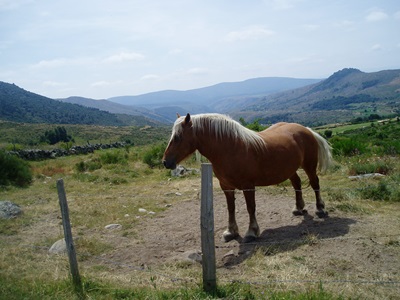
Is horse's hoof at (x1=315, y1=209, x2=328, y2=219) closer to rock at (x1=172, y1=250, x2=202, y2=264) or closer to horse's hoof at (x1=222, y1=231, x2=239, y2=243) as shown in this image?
horse's hoof at (x1=222, y1=231, x2=239, y2=243)

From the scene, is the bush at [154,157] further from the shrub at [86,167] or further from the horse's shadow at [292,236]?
the horse's shadow at [292,236]

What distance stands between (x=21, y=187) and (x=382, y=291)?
1272 cm

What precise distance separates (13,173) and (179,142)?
10.6 meters

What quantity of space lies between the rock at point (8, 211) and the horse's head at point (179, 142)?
5.16 metres

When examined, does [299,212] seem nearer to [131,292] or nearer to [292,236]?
→ [292,236]

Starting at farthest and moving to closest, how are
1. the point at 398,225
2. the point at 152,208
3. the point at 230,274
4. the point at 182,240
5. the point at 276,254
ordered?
1. the point at 152,208
2. the point at 182,240
3. the point at 398,225
4. the point at 276,254
5. the point at 230,274

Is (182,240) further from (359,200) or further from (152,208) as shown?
(359,200)

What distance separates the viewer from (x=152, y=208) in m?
8.43

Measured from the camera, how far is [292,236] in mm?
5609

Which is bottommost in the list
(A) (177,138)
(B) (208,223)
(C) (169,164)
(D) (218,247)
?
(D) (218,247)

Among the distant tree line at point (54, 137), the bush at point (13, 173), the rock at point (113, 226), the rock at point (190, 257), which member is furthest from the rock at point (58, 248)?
the distant tree line at point (54, 137)

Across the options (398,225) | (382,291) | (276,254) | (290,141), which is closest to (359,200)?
(398,225)

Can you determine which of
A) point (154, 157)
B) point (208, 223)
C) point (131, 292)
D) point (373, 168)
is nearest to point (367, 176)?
point (373, 168)

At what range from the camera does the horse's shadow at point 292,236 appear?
4.93 m
